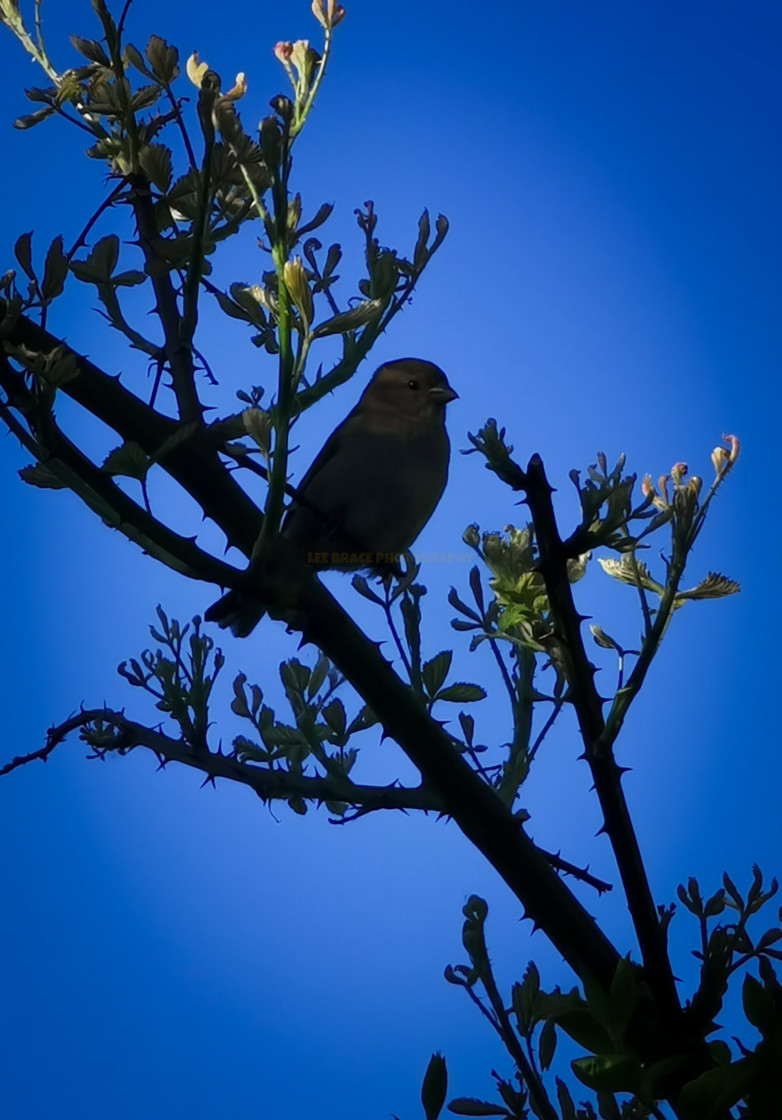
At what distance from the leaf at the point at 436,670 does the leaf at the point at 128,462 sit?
0.62 m

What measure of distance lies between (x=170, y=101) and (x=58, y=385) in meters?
0.55

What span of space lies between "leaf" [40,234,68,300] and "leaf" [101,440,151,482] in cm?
20

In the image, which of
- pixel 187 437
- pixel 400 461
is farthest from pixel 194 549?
pixel 400 461

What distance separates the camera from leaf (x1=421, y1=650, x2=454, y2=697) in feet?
5.74

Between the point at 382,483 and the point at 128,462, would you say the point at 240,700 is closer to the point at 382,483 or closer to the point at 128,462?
the point at 128,462

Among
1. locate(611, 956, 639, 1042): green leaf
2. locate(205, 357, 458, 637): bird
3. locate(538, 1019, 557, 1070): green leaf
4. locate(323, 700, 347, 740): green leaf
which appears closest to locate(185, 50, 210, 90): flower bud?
locate(323, 700, 347, 740): green leaf

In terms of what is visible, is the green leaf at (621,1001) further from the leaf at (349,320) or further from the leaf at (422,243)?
the leaf at (422,243)

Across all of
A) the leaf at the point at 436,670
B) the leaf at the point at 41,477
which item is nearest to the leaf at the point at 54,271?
the leaf at the point at 41,477

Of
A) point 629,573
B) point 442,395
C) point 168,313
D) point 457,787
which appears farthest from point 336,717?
point 442,395

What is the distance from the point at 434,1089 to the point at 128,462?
2.39 ft

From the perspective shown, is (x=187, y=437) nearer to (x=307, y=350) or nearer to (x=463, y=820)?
(x=307, y=350)

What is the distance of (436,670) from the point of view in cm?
176

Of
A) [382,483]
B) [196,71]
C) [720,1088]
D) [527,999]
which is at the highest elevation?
[382,483]

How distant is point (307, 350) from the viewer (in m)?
1.24
